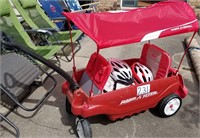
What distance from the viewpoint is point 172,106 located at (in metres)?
3.08

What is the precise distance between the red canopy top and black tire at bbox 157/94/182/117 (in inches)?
36.1

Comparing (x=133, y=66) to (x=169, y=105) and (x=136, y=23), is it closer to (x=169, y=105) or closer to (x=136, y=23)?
(x=169, y=105)

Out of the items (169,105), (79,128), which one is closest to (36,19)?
(79,128)

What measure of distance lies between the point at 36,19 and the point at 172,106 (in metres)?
3.45

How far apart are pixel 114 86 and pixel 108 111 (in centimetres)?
31

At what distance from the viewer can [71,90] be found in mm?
2785

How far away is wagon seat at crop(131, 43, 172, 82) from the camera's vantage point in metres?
2.99

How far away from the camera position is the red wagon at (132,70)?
2396 mm

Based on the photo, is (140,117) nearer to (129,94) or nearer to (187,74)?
(129,94)

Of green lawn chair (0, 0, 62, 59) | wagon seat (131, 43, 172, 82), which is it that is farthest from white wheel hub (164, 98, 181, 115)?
green lawn chair (0, 0, 62, 59)

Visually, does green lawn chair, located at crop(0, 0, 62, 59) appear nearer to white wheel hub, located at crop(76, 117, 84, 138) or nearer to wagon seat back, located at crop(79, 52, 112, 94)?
wagon seat back, located at crop(79, 52, 112, 94)

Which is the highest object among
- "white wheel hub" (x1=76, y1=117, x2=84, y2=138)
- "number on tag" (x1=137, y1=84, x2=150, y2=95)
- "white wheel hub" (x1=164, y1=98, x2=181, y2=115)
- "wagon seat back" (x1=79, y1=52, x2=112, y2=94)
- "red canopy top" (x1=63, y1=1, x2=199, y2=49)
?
"red canopy top" (x1=63, y1=1, x2=199, y2=49)

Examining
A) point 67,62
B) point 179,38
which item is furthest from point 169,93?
point 179,38

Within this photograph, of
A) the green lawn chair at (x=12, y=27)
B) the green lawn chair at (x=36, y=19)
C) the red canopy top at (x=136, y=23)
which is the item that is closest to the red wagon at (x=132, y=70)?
the red canopy top at (x=136, y=23)
